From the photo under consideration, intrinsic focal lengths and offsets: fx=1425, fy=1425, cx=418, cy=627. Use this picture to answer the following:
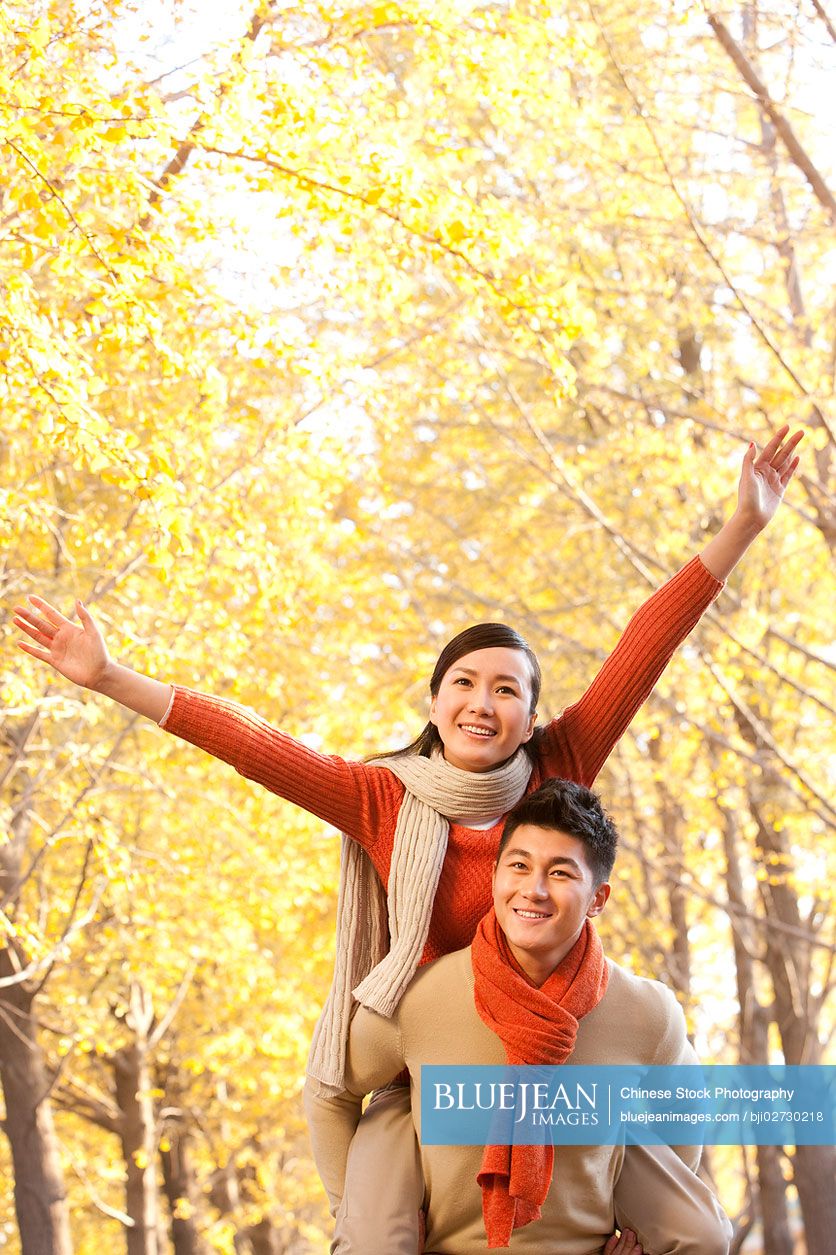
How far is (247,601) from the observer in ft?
31.1

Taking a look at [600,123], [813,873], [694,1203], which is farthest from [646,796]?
[694,1203]

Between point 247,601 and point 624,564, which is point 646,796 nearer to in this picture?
point 624,564

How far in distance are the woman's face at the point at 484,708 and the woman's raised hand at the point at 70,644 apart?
2.51 feet

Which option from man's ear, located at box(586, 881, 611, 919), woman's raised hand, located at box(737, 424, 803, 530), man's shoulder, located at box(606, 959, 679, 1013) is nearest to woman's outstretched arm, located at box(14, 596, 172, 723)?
man's ear, located at box(586, 881, 611, 919)

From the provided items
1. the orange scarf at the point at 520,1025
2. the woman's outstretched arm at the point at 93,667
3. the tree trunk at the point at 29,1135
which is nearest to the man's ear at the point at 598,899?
the orange scarf at the point at 520,1025

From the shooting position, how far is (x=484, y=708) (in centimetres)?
311

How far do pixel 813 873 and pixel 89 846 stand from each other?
4.79 meters

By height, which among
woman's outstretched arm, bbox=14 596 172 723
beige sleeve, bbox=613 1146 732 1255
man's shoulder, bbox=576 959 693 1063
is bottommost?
beige sleeve, bbox=613 1146 732 1255

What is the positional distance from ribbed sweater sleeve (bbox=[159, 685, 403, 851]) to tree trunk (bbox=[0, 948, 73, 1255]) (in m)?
6.17

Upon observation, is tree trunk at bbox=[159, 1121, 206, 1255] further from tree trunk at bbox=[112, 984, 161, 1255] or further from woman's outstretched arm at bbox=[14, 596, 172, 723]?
woman's outstretched arm at bbox=[14, 596, 172, 723]

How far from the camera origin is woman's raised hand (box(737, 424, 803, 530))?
3232 millimetres

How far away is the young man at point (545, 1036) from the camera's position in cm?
279

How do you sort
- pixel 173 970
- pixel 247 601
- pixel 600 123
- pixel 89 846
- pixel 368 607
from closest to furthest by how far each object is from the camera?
pixel 600 123 → pixel 89 846 → pixel 247 601 → pixel 173 970 → pixel 368 607

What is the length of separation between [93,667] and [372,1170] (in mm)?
1218
